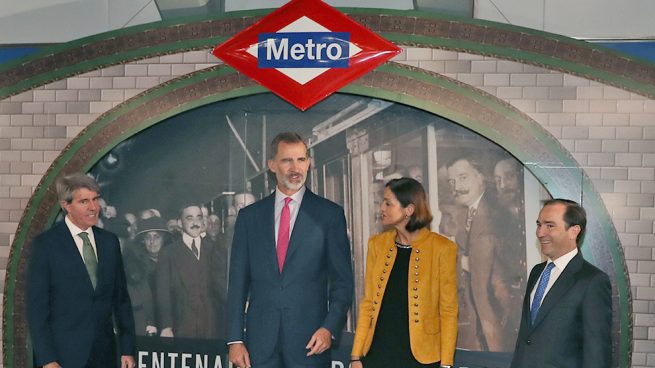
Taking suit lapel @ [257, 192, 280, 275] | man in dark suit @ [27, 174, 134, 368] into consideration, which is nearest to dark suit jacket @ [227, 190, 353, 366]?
suit lapel @ [257, 192, 280, 275]

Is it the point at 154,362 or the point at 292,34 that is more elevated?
the point at 292,34

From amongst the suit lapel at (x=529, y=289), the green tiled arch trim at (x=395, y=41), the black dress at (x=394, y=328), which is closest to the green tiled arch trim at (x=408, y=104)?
the green tiled arch trim at (x=395, y=41)

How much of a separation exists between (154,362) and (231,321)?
759mm

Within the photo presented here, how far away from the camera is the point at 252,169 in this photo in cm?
531

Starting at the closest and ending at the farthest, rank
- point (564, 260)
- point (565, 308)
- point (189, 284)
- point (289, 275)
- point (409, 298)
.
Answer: point (565, 308)
point (564, 260)
point (409, 298)
point (289, 275)
point (189, 284)

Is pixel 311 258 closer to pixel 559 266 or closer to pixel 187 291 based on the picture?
pixel 187 291

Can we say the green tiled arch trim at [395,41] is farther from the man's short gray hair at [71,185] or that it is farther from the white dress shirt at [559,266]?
the white dress shirt at [559,266]

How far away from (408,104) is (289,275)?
115cm

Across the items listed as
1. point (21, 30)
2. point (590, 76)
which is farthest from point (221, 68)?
point (590, 76)

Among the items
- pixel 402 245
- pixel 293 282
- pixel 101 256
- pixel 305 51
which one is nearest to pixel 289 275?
pixel 293 282

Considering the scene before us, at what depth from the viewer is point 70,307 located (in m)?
4.82

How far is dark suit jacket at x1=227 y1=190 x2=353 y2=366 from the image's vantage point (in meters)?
4.87

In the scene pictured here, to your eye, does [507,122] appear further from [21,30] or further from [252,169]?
[21,30]

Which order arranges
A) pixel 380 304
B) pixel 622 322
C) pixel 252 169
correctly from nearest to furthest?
pixel 380 304 < pixel 622 322 < pixel 252 169
